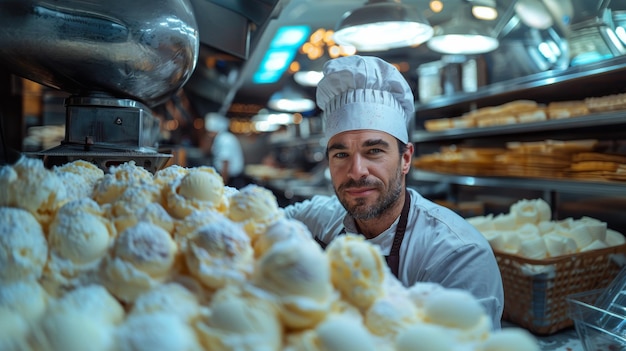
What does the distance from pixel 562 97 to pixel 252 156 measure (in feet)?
45.3

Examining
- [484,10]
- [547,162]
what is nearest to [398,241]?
[547,162]

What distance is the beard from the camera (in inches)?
60.0

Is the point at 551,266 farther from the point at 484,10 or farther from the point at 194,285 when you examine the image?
the point at 484,10

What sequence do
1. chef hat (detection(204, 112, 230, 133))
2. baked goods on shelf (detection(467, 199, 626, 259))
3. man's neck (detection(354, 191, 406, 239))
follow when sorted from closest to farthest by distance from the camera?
man's neck (detection(354, 191, 406, 239)) < baked goods on shelf (detection(467, 199, 626, 259)) < chef hat (detection(204, 112, 230, 133))

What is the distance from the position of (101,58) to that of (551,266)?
168cm

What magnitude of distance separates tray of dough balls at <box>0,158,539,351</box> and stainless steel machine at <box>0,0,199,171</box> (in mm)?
589

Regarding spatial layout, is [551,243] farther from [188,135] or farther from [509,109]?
[188,135]

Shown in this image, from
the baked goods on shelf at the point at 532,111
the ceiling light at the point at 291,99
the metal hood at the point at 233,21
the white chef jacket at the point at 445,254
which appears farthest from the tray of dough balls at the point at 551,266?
the ceiling light at the point at 291,99

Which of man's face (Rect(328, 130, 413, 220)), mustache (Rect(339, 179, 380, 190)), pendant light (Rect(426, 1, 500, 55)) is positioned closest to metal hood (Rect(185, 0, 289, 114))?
man's face (Rect(328, 130, 413, 220))

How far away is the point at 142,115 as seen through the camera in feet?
4.45

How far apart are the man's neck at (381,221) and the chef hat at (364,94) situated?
0.25m

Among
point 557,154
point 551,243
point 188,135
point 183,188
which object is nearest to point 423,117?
point 557,154

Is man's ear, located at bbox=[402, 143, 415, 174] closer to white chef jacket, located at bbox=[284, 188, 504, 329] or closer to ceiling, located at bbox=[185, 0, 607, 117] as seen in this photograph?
white chef jacket, located at bbox=[284, 188, 504, 329]

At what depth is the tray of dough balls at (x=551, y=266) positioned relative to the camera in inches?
64.7
